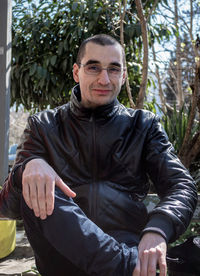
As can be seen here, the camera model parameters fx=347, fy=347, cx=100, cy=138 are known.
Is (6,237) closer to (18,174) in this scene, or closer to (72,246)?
(18,174)

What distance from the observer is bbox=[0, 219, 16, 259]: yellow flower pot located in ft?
8.70

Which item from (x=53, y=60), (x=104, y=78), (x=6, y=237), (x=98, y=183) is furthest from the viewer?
(x=53, y=60)

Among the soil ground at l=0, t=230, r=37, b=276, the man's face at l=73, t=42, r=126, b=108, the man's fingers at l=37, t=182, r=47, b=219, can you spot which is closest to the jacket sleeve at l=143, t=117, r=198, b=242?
the man's face at l=73, t=42, r=126, b=108

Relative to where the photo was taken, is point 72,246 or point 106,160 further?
point 106,160

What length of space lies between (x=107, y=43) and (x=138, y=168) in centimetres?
62

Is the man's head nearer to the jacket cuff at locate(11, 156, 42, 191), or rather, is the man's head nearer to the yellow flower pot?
the jacket cuff at locate(11, 156, 42, 191)

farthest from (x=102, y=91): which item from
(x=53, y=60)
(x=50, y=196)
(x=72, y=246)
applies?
(x=53, y=60)

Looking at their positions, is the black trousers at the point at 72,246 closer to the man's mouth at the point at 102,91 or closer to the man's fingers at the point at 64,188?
the man's fingers at the point at 64,188

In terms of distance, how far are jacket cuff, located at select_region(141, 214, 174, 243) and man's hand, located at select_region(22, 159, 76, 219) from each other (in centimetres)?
29

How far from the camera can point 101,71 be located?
5.45 ft

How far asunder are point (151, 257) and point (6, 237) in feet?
5.98

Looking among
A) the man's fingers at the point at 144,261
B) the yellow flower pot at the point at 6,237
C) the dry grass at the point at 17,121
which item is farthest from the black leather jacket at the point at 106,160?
the dry grass at the point at 17,121

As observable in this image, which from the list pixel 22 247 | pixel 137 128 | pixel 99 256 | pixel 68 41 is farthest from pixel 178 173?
pixel 68 41

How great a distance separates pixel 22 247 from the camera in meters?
3.00
